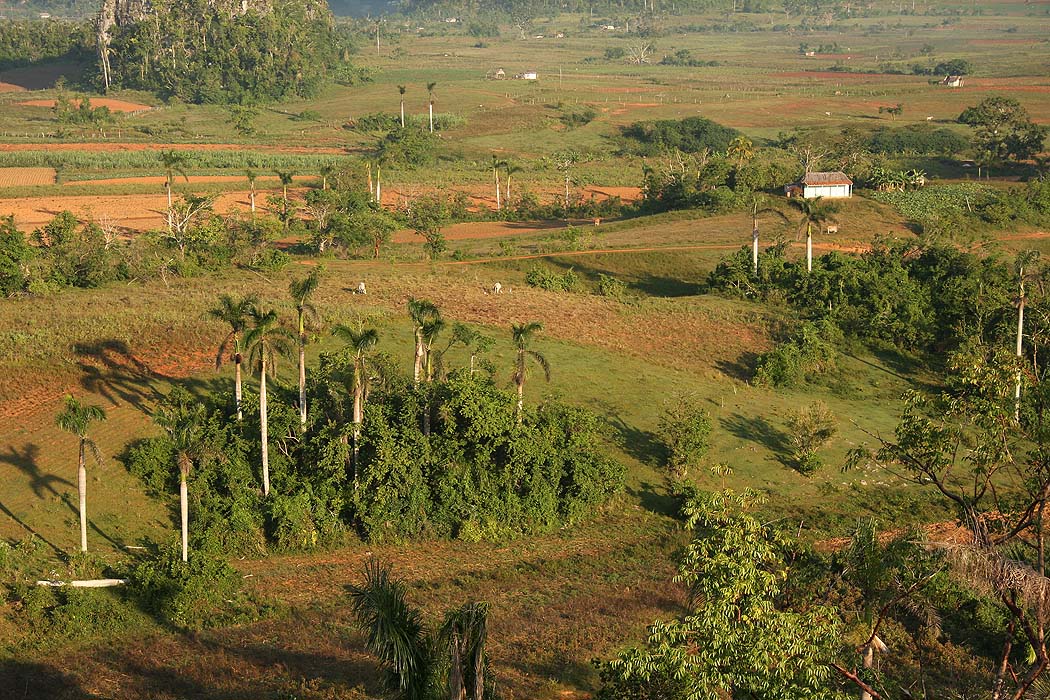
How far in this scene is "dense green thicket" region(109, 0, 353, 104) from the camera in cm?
13212

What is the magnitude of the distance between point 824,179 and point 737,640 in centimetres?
5645

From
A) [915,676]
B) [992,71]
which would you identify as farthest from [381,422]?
[992,71]

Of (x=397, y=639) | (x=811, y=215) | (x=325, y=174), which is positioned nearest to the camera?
(x=397, y=639)

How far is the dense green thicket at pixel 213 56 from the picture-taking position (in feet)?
433

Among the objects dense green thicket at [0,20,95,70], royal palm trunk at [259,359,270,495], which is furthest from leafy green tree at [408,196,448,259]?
dense green thicket at [0,20,95,70]

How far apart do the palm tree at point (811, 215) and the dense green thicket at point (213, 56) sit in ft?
281

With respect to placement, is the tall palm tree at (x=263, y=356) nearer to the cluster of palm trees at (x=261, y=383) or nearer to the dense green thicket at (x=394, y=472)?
the cluster of palm trees at (x=261, y=383)

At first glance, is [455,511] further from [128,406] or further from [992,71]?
[992,71]

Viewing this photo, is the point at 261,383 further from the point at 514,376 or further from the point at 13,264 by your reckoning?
the point at 13,264

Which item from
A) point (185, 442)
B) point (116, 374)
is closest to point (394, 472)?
point (185, 442)

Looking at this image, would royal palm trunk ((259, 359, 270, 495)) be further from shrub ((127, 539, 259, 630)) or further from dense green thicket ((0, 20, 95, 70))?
dense green thicket ((0, 20, 95, 70))

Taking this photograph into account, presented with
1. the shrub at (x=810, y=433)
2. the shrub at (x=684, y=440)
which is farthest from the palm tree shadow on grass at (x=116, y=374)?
the shrub at (x=810, y=433)

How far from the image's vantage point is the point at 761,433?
33.4 metres

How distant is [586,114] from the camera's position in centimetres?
11731
